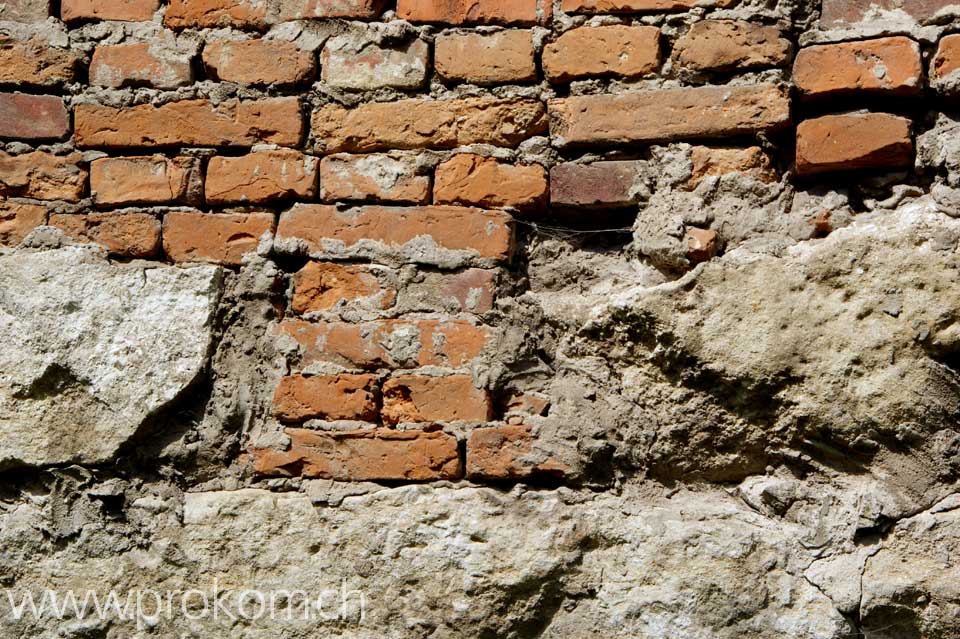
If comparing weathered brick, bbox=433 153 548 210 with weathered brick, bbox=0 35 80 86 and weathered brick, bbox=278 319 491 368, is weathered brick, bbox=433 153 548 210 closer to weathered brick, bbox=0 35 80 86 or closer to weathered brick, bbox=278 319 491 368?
weathered brick, bbox=278 319 491 368

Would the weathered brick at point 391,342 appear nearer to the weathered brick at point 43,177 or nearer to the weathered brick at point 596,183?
the weathered brick at point 596,183

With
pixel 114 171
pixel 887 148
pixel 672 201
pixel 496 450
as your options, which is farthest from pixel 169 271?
pixel 887 148

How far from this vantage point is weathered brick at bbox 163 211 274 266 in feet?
5.49

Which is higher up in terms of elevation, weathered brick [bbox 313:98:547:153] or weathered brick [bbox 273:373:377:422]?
weathered brick [bbox 313:98:547:153]

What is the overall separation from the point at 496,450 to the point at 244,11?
921mm

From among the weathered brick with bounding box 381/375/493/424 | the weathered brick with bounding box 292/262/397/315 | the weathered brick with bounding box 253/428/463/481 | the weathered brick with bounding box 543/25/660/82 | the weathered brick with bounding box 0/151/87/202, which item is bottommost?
the weathered brick with bounding box 253/428/463/481

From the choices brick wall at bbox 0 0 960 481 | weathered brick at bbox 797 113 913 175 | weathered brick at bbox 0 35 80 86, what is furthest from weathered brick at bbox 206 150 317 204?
weathered brick at bbox 797 113 913 175

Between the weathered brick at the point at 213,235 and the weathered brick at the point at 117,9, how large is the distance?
39cm

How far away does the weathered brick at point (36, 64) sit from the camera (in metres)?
1.76

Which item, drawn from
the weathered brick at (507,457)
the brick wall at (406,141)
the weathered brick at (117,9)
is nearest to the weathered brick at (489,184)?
the brick wall at (406,141)

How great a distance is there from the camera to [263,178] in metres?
1.68

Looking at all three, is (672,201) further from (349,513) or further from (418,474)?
(349,513)

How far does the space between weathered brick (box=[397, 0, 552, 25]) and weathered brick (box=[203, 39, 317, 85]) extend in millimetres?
199

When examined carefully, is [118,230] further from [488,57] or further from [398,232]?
[488,57]
